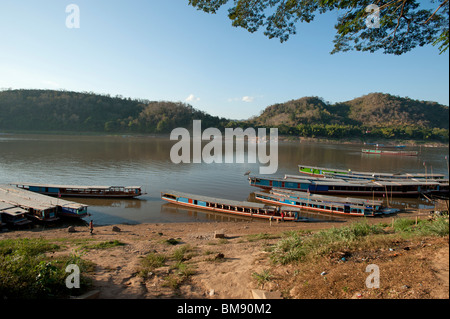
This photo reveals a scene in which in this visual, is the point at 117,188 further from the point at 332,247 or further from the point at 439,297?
the point at 439,297

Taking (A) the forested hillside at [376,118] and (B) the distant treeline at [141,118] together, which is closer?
(B) the distant treeline at [141,118]

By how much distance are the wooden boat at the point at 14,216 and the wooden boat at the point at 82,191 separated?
7195 millimetres

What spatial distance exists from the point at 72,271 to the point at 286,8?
38.1ft

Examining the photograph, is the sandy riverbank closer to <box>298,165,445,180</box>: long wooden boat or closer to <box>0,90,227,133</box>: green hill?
<box>298,165,445,180</box>: long wooden boat

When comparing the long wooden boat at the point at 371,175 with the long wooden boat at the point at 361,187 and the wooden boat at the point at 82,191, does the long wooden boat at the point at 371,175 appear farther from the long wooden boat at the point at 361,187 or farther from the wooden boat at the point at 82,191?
the wooden boat at the point at 82,191

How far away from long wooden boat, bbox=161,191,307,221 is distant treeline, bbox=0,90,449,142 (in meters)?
96.5

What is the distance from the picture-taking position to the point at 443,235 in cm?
703

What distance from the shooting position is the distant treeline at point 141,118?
357ft

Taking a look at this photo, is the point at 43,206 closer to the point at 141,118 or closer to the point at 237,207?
the point at 237,207

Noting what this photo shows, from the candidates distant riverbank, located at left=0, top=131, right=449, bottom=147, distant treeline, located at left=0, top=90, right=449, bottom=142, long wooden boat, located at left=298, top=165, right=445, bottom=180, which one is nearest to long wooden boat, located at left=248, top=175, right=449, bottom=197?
long wooden boat, located at left=298, top=165, right=445, bottom=180

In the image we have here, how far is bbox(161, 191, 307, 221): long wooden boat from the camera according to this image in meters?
18.7

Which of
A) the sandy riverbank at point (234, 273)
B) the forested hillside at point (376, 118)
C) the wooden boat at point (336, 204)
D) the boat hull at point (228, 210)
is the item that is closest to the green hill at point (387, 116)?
the forested hillside at point (376, 118)

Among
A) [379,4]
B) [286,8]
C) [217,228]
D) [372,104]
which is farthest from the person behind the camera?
[372,104]
